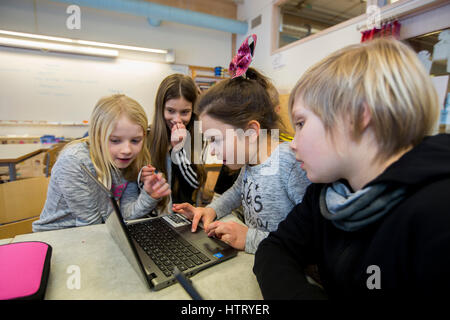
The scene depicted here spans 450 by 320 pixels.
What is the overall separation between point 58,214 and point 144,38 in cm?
341

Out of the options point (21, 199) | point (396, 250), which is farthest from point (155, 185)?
point (396, 250)

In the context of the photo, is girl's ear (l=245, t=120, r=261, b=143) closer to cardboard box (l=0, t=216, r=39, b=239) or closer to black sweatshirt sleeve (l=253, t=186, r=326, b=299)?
black sweatshirt sleeve (l=253, t=186, r=326, b=299)

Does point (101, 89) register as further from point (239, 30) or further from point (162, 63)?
point (239, 30)

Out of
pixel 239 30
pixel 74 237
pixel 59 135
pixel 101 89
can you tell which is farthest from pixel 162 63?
pixel 74 237

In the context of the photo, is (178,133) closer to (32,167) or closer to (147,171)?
(147,171)

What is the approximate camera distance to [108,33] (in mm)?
3449

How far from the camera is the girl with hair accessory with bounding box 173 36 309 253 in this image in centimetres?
81

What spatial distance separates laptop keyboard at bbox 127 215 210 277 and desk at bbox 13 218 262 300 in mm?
45

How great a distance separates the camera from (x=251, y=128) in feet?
2.89

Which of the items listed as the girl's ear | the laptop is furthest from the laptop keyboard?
the girl's ear

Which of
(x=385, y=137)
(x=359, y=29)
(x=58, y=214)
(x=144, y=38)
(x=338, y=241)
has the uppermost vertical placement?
(x=144, y=38)

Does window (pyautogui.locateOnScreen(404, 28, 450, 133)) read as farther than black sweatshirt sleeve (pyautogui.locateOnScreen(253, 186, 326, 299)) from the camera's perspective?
Yes

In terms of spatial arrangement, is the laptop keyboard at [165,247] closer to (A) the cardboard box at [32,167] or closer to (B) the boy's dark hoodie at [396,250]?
(B) the boy's dark hoodie at [396,250]
